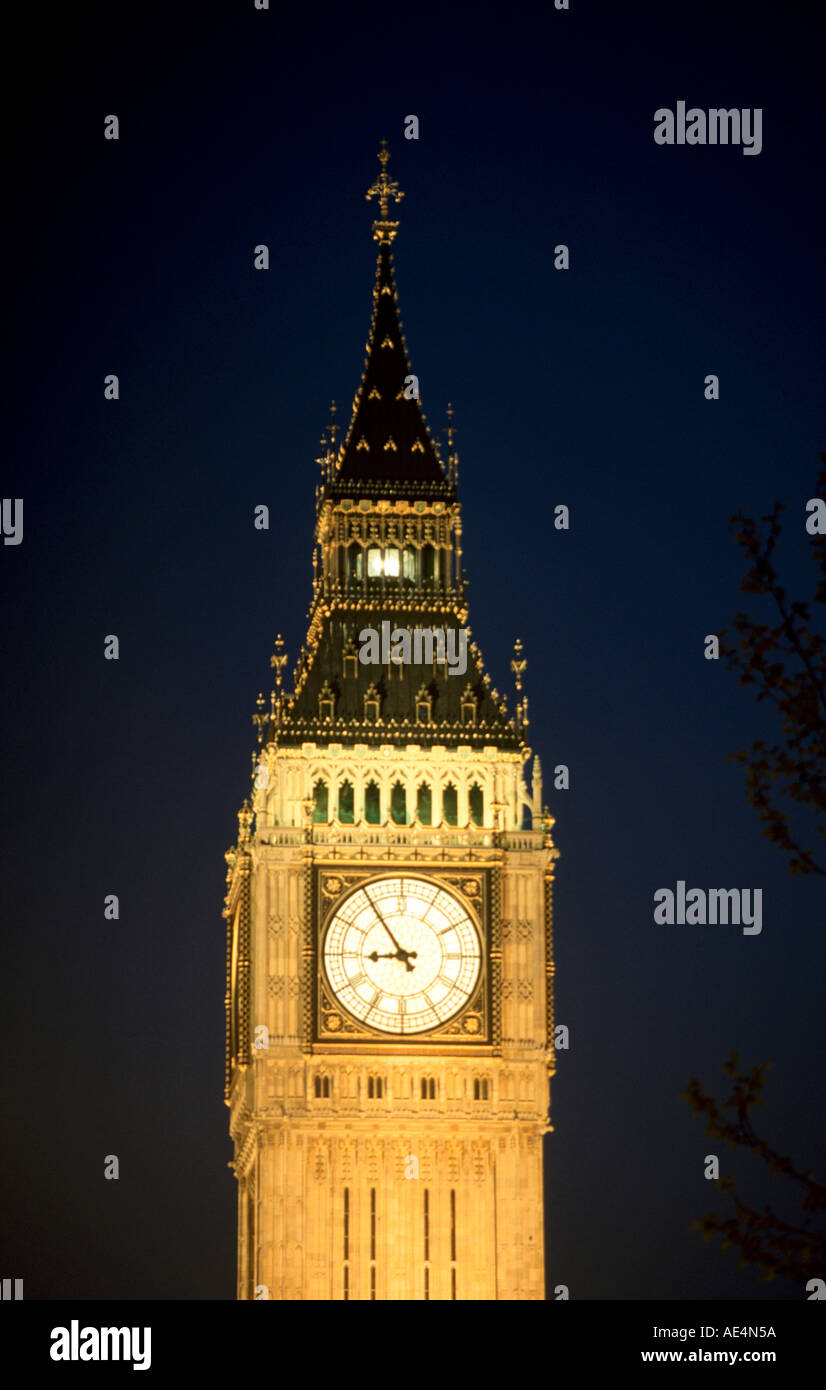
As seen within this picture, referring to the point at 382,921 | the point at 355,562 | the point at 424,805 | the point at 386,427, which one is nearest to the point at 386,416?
the point at 386,427

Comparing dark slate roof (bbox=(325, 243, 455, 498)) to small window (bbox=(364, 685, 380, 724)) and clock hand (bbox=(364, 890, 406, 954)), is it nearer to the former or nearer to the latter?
small window (bbox=(364, 685, 380, 724))

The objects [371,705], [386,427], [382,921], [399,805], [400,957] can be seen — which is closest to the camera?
[400,957]

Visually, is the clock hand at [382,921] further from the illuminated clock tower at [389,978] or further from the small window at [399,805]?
the small window at [399,805]

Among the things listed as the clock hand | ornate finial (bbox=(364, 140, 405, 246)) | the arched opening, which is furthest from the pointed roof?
the clock hand

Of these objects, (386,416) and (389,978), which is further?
(386,416)

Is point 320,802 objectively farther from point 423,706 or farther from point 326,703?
point 423,706

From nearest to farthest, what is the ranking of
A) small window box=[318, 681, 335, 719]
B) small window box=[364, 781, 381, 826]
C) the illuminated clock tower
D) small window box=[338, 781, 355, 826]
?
the illuminated clock tower < small window box=[364, 781, 381, 826] < small window box=[338, 781, 355, 826] < small window box=[318, 681, 335, 719]
